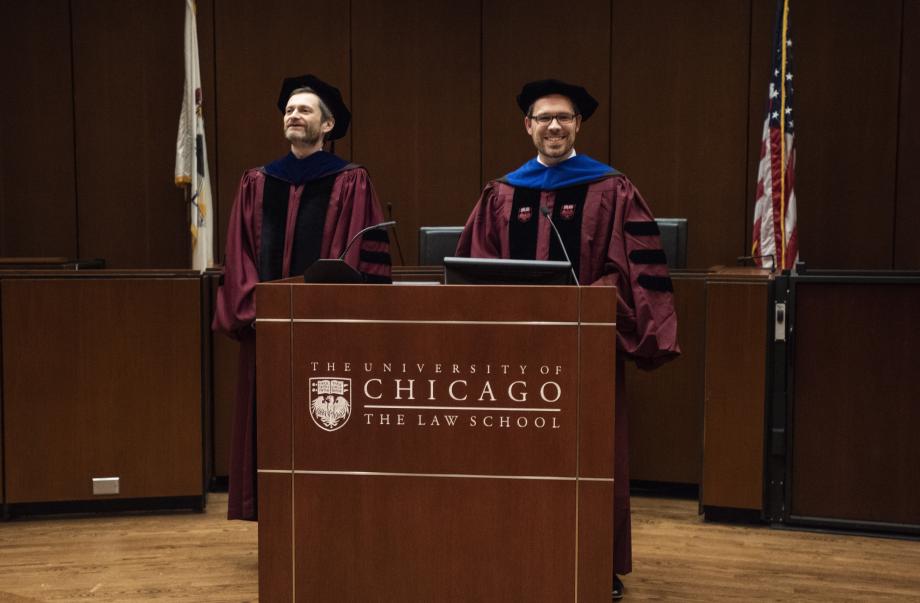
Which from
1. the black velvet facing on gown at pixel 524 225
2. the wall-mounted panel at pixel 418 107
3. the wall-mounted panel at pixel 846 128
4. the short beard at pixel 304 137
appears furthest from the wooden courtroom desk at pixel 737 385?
the wall-mounted panel at pixel 418 107

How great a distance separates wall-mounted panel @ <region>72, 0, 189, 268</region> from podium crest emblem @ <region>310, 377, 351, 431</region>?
390 cm

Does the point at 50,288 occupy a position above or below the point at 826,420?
above

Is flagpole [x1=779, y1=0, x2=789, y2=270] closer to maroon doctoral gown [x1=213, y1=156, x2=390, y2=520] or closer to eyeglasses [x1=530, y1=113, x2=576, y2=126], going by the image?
eyeglasses [x1=530, y1=113, x2=576, y2=126]

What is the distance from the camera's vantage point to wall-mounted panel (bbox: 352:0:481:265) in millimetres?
5504

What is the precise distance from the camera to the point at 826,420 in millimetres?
3549

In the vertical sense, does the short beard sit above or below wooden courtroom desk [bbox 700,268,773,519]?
above

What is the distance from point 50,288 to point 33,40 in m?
2.49

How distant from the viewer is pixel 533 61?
547 cm

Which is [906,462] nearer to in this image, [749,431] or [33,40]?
[749,431]

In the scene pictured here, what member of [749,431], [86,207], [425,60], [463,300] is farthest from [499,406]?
[86,207]

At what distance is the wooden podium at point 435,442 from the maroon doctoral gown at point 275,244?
107 cm

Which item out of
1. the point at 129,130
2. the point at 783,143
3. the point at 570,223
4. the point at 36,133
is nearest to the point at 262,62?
the point at 129,130

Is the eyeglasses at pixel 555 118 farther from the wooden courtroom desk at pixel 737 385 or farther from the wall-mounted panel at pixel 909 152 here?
the wall-mounted panel at pixel 909 152

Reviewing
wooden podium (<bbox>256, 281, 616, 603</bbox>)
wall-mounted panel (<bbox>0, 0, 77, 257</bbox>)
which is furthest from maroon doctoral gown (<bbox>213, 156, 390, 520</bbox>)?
wall-mounted panel (<bbox>0, 0, 77, 257</bbox>)
